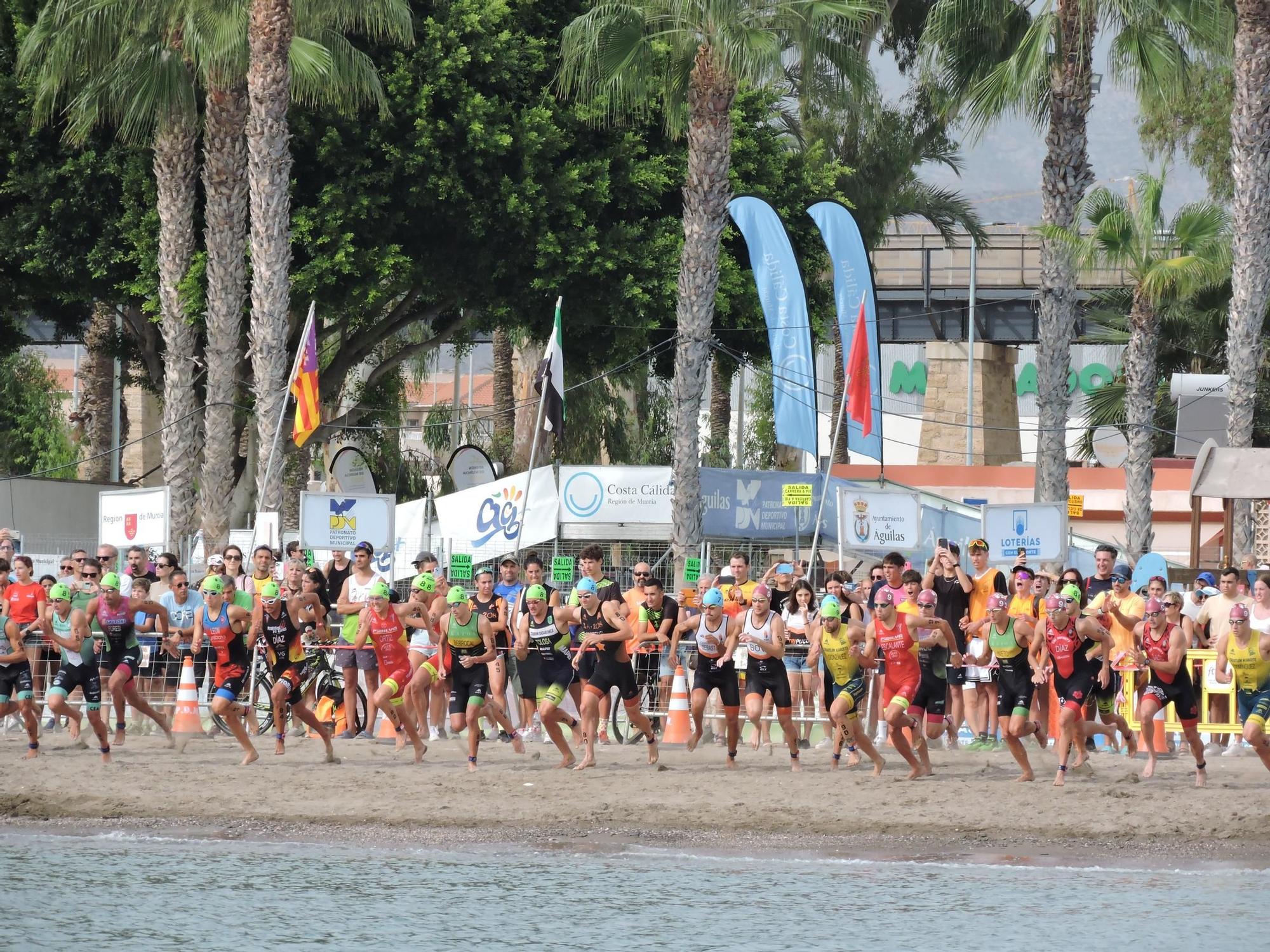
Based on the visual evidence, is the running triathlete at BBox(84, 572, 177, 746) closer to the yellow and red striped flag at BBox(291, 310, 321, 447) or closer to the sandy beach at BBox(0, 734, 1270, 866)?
the sandy beach at BBox(0, 734, 1270, 866)

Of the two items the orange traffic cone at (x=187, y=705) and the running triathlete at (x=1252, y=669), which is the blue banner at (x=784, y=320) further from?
the running triathlete at (x=1252, y=669)

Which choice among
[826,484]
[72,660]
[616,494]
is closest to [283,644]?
[72,660]

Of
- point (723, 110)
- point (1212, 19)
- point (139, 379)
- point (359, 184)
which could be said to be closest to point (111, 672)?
point (723, 110)

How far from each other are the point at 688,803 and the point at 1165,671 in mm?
4021

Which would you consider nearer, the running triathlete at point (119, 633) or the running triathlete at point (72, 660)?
the running triathlete at point (72, 660)

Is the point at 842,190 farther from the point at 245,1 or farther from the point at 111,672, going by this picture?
the point at 111,672

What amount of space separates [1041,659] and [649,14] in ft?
40.6

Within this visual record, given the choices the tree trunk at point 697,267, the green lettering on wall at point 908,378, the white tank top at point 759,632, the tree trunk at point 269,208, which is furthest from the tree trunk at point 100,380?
the green lettering on wall at point 908,378

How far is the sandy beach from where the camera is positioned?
1327 centimetres

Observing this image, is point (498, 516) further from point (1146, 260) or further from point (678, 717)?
point (1146, 260)

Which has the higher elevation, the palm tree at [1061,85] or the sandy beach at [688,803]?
the palm tree at [1061,85]

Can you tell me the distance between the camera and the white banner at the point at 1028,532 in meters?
18.7

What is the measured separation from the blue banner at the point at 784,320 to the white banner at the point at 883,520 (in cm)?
416

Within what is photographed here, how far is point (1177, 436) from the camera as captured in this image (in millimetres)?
34469
